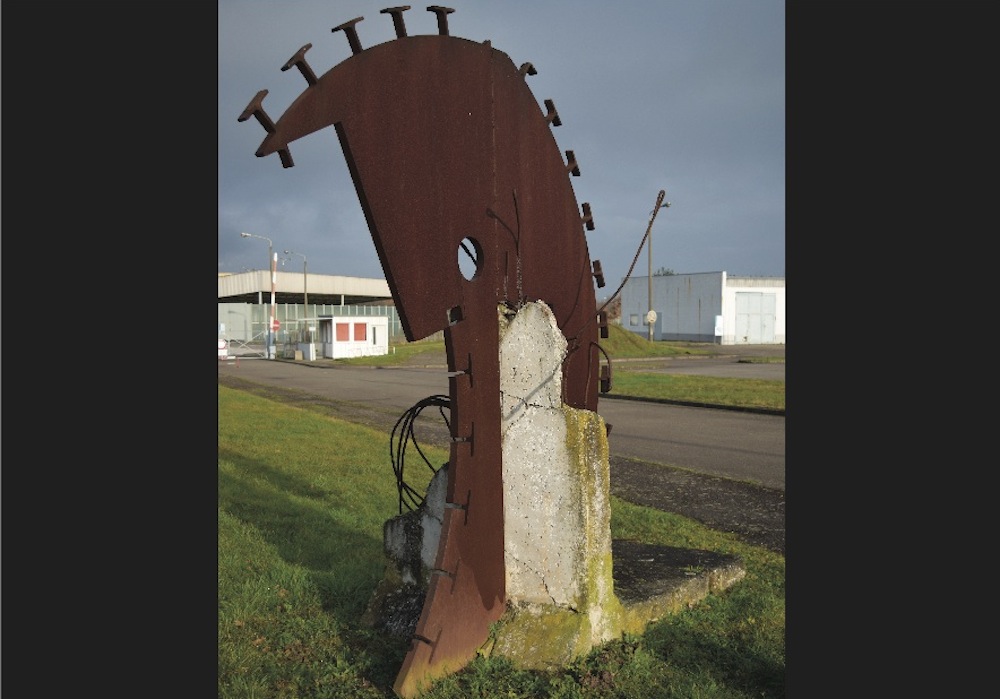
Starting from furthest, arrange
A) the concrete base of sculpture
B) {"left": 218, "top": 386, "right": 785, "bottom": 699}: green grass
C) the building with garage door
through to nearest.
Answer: the building with garage door → the concrete base of sculpture → {"left": 218, "top": 386, "right": 785, "bottom": 699}: green grass

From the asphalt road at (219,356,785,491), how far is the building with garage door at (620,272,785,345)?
84.5 ft

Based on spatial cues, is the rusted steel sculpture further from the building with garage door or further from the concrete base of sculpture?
the building with garage door

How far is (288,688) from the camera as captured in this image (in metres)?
3.24

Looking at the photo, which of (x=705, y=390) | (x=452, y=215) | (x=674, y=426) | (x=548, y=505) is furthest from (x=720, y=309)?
(x=452, y=215)

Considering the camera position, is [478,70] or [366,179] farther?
[478,70]

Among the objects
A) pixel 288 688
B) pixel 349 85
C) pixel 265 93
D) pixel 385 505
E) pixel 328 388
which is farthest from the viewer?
pixel 328 388

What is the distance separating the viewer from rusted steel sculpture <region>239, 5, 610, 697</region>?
303 cm

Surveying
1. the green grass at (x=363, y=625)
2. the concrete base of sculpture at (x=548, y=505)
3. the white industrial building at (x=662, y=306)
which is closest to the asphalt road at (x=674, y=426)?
the green grass at (x=363, y=625)

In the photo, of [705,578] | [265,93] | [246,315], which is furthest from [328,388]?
[246,315]

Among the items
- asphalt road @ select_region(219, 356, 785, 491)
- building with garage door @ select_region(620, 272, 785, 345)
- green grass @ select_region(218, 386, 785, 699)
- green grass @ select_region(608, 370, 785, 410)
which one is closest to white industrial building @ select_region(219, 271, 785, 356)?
building with garage door @ select_region(620, 272, 785, 345)

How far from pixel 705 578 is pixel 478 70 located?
9.80 ft

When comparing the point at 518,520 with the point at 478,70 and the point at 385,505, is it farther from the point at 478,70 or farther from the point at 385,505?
the point at 385,505

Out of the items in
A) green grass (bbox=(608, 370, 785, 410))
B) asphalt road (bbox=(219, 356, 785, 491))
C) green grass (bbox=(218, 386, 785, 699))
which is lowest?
green grass (bbox=(218, 386, 785, 699))

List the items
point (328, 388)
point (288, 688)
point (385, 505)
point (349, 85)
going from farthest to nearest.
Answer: point (328, 388) < point (385, 505) < point (288, 688) < point (349, 85)
